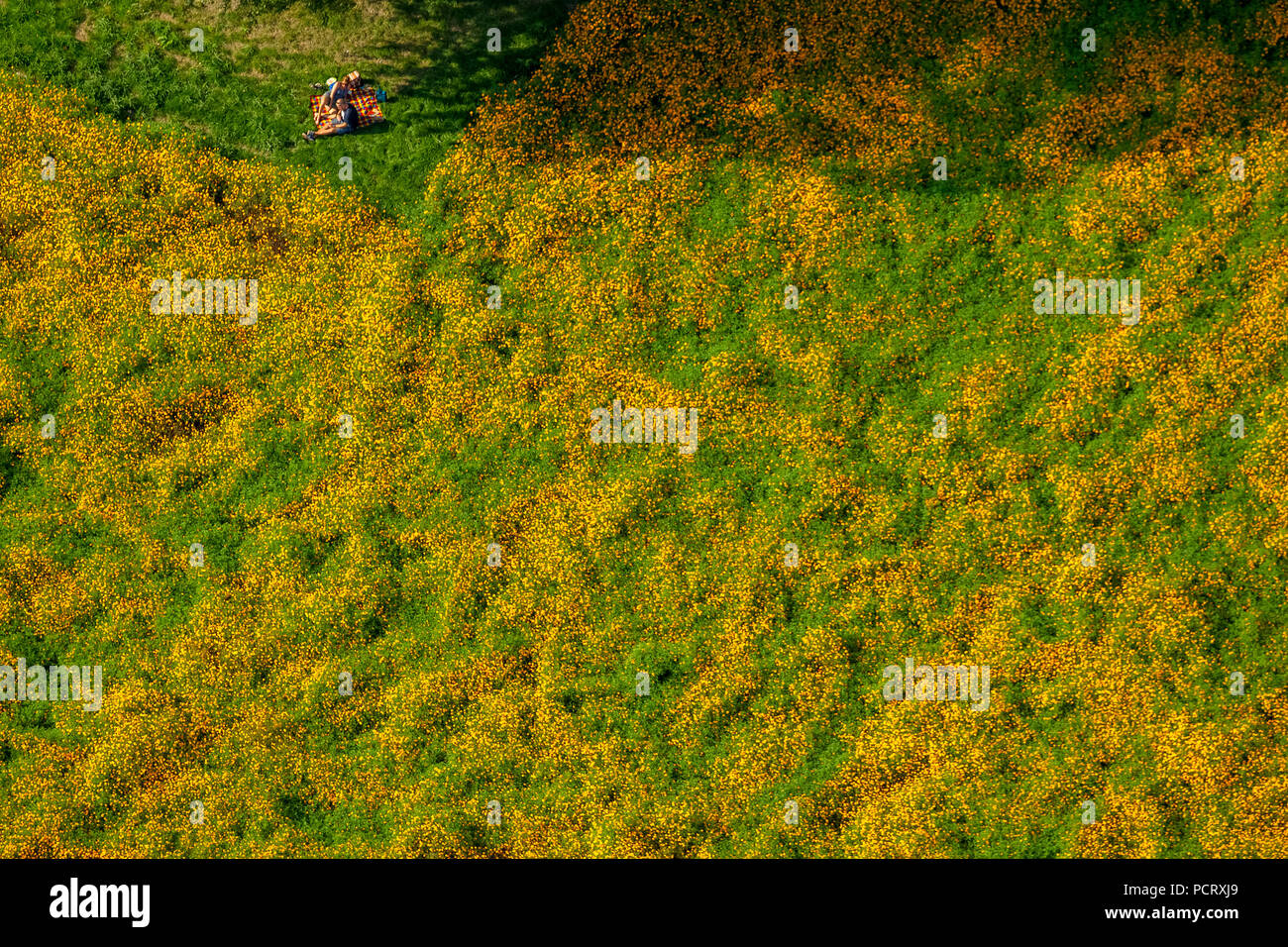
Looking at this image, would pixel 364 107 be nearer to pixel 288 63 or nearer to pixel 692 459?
pixel 288 63

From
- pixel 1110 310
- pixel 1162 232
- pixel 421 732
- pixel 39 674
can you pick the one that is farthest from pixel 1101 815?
pixel 39 674

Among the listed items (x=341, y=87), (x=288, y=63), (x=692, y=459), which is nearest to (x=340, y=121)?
(x=341, y=87)

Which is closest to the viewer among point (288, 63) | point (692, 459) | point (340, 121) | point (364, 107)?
point (692, 459)

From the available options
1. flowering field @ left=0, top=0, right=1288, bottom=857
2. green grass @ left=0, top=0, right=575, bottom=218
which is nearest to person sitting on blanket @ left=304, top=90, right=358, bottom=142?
green grass @ left=0, top=0, right=575, bottom=218

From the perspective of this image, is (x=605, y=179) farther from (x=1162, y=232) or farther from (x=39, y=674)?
(x=39, y=674)

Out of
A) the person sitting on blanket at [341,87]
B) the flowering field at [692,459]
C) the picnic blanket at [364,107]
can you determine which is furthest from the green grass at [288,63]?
the flowering field at [692,459]

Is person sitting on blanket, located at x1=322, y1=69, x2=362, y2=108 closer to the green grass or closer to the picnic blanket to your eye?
the picnic blanket

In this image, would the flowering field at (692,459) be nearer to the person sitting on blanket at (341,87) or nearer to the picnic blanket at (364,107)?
the picnic blanket at (364,107)

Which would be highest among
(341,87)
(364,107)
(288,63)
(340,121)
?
(288,63)
